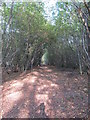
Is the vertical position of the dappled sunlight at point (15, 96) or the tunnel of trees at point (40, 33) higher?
the tunnel of trees at point (40, 33)

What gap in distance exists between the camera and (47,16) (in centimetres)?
855

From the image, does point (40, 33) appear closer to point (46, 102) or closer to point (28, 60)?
point (28, 60)

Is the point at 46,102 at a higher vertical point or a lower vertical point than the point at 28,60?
lower

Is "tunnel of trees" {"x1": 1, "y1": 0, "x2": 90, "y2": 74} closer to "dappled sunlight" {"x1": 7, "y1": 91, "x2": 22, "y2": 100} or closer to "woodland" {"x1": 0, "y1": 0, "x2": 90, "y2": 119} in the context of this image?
"woodland" {"x1": 0, "y1": 0, "x2": 90, "y2": 119}

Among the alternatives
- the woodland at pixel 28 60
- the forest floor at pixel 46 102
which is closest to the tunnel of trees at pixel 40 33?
the woodland at pixel 28 60

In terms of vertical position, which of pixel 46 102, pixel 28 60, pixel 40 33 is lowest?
pixel 46 102

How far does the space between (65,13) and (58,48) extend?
179 inches

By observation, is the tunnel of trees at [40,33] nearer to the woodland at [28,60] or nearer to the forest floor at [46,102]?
the woodland at [28,60]

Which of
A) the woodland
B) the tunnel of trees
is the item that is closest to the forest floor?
the woodland

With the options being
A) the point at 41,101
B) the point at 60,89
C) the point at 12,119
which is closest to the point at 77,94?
the point at 60,89

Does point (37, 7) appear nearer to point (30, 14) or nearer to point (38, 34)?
point (30, 14)

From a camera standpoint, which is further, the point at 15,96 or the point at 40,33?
the point at 40,33

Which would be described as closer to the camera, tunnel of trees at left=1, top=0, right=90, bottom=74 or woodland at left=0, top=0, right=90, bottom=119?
woodland at left=0, top=0, right=90, bottom=119

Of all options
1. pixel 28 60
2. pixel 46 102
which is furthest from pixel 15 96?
pixel 28 60
